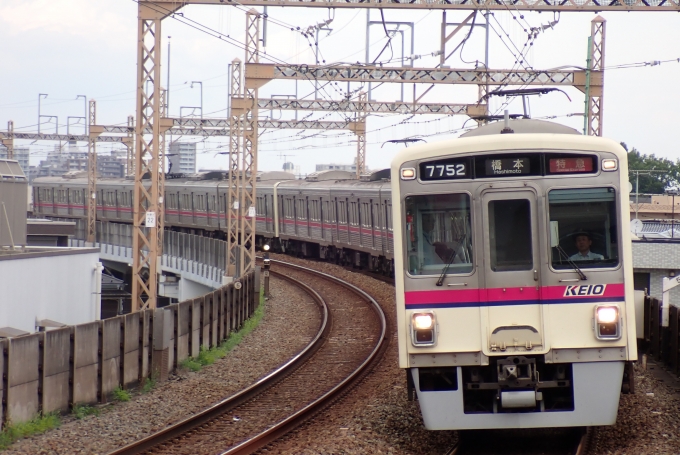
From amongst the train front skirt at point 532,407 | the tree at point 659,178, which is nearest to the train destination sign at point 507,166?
the train front skirt at point 532,407

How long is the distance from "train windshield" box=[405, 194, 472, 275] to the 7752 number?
0.17m

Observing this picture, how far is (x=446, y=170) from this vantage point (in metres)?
7.37

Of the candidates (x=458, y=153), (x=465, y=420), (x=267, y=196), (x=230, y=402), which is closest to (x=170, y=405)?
(x=230, y=402)

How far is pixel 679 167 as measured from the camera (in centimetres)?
7406

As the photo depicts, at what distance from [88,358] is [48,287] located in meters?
7.63

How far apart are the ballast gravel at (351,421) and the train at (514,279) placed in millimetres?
652

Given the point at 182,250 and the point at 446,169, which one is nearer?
the point at 446,169

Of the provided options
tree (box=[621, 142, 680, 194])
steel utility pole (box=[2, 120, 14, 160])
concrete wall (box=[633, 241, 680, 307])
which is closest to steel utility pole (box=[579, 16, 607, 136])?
concrete wall (box=[633, 241, 680, 307])

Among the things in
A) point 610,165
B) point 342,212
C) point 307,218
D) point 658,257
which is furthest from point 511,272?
point 307,218

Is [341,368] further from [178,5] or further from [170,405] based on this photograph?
[178,5]

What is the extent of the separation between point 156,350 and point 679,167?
229 feet

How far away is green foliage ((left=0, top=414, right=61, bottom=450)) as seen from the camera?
8352mm

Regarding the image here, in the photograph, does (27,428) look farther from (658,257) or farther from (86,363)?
(658,257)

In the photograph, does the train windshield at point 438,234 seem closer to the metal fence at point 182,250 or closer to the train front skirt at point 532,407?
the train front skirt at point 532,407
